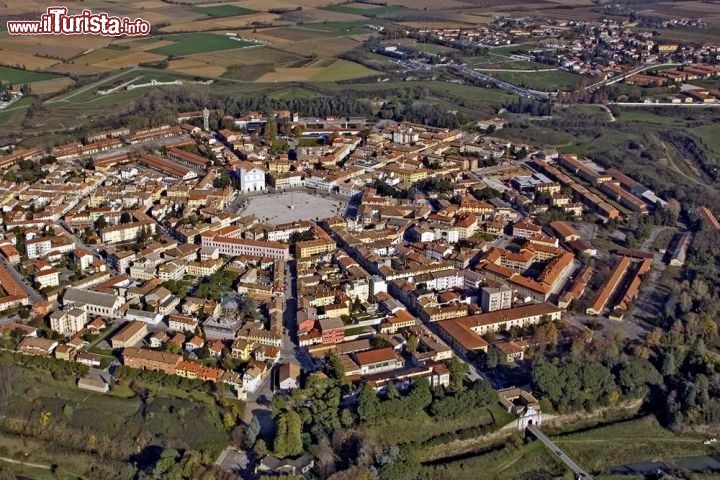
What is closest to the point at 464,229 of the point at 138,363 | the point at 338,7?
the point at 138,363

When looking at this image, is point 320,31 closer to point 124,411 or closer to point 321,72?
point 321,72

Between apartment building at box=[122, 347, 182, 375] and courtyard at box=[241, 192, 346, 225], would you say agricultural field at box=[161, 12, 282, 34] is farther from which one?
apartment building at box=[122, 347, 182, 375]

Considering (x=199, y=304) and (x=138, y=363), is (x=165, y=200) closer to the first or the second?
(x=199, y=304)

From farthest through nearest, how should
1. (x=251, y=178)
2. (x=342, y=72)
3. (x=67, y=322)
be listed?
(x=342, y=72) < (x=251, y=178) < (x=67, y=322)

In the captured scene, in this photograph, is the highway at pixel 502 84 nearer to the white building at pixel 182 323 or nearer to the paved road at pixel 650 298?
the paved road at pixel 650 298

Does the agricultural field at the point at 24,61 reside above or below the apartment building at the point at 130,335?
above

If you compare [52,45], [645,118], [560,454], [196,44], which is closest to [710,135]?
[645,118]

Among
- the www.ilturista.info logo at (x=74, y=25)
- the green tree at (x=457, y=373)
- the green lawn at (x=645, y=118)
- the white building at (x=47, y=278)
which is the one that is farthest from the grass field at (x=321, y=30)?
the green tree at (x=457, y=373)
